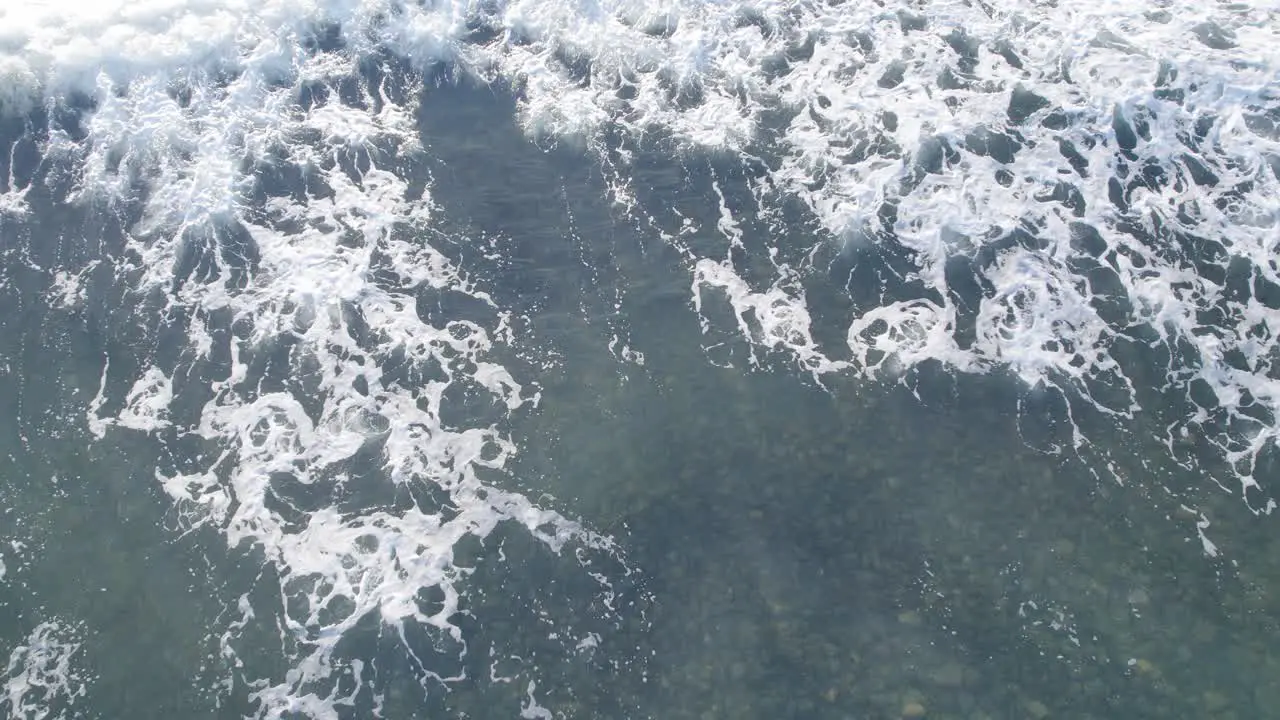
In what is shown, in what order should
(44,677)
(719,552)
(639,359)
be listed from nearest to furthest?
(44,677)
(719,552)
(639,359)

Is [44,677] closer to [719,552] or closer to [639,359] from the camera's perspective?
[719,552]

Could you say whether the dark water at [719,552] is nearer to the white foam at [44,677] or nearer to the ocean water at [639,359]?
the ocean water at [639,359]

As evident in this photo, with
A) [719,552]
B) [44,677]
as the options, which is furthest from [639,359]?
[44,677]

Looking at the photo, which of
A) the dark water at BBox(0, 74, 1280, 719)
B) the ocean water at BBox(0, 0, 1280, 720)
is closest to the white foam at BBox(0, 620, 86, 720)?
the ocean water at BBox(0, 0, 1280, 720)

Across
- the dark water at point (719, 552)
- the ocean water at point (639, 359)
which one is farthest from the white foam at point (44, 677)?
the dark water at point (719, 552)

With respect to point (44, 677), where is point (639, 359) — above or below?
above

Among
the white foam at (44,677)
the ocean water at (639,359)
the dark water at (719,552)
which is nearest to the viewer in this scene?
the dark water at (719,552)
